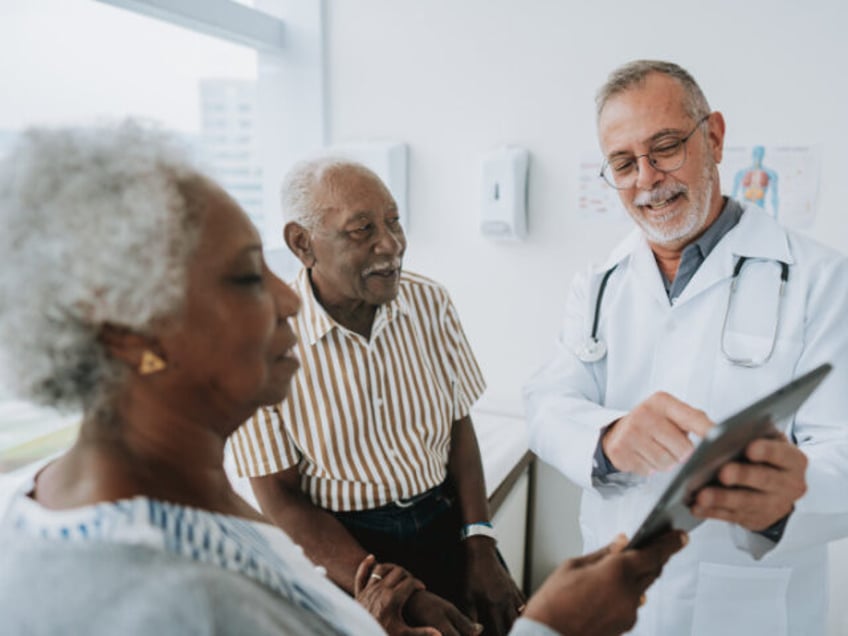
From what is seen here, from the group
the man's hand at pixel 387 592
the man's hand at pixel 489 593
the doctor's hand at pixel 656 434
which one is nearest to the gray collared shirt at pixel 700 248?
the doctor's hand at pixel 656 434

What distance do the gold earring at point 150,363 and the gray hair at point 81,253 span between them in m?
0.02

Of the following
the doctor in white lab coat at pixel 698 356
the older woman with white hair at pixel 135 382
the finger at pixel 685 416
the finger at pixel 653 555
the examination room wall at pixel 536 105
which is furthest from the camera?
the examination room wall at pixel 536 105

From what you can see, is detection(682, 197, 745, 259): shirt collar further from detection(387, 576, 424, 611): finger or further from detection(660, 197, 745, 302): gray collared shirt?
detection(387, 576, 424, 611): finger

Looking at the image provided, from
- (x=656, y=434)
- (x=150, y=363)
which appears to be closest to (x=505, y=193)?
(x=656, y=434)

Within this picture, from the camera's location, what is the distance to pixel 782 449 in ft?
2.64

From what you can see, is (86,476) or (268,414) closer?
(86,476)

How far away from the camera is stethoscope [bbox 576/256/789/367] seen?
3.76ft

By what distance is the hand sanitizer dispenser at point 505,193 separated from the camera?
2031 mm

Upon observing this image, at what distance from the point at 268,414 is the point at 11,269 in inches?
29.3

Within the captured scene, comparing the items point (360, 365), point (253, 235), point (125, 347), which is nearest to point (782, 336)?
point (360, 365)

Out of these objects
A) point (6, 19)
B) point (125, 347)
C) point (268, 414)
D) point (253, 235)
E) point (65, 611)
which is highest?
point (6, 19)

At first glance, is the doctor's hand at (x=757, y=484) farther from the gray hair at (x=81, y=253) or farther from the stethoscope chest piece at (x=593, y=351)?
the gray hair at (x=81, y=253)

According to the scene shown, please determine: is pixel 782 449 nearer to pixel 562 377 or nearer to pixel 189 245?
pixel 562 377

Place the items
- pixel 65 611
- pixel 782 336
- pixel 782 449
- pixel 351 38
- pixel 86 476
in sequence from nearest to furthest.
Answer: pixel 65 611 → pixel 86 476 → pixel 782 449 → pixel 782 336 → pixel 351 38
